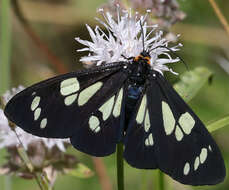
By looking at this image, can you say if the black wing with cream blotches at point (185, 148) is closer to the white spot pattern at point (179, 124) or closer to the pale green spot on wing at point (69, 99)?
the white spot pattern at point (179, 124)

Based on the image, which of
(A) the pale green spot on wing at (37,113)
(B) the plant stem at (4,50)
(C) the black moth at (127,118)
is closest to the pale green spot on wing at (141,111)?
(C) the black moth at (127,118)

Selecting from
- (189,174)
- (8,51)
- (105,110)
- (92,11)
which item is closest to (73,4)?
(92,11)

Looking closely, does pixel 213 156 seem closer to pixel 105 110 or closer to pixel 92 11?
pixel 105 110

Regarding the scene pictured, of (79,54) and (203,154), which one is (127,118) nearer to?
(203,154)

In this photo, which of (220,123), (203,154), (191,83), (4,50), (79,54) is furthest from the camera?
(79,54)

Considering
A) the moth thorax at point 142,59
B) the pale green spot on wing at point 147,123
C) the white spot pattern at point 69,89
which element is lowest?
the pale green spot on wing at point 147,123

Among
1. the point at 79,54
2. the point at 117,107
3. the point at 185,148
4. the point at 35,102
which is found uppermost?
the point at 35,102

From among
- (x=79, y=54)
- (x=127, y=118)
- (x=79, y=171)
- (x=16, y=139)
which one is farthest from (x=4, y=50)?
(x=79, y=54)
